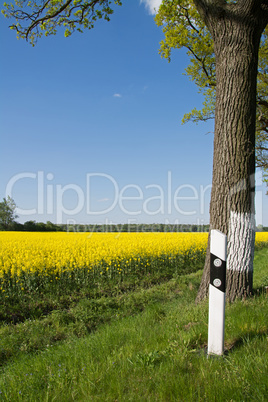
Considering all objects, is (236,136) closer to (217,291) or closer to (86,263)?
(217,291)

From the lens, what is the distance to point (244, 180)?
15.6 ft

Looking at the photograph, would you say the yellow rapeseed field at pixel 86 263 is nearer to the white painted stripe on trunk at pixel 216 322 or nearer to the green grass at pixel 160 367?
the green grass at pixel 160 367

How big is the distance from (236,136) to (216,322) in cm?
321

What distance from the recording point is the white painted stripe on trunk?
285 cm

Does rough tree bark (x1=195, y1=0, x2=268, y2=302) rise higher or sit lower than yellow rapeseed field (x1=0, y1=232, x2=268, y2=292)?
higher

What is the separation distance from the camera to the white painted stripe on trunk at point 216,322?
2854 millimetres

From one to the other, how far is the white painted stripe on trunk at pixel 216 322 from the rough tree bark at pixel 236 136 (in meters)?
1.82

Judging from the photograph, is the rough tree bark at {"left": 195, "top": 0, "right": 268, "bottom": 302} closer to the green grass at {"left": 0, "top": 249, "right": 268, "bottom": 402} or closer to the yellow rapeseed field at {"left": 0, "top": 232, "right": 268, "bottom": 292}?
the green grass at {"left": 0, "top": 249, "right": 268, "bottom": 402}

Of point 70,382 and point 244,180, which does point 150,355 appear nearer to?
point 70,382

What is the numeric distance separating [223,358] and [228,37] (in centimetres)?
507


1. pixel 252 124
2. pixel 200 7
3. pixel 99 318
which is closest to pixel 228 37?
pixel 200 7

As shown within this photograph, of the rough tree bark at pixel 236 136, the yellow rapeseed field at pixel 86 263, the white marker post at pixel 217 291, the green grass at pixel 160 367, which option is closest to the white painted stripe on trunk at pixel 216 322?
the white marker post at pixel 217 291

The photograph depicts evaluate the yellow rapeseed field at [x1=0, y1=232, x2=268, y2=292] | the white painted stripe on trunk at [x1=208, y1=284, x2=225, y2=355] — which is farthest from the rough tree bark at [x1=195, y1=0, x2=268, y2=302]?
the yellow rapeseed field at [x1=0, y1=232, x2=268, y2=292]

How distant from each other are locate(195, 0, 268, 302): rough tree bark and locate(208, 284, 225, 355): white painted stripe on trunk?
1.82 m
